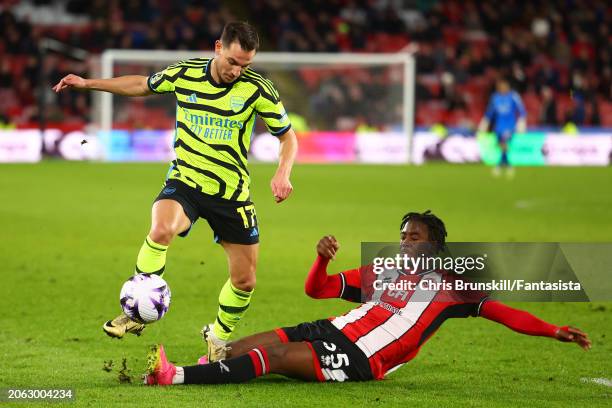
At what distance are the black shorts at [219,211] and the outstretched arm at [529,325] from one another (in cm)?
158

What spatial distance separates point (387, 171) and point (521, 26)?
1181 centimetres

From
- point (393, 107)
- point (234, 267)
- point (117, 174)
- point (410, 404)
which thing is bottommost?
point (410, 404)

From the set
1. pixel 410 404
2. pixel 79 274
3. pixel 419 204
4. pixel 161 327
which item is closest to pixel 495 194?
pixel 419 204

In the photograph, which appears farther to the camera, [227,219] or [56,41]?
[56,41]

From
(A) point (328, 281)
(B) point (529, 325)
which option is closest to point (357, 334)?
(A) point (328, 281)

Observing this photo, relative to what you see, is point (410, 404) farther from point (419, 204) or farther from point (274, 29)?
point (274, 29)

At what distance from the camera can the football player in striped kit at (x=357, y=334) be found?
579cm

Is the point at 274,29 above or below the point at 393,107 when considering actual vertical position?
above

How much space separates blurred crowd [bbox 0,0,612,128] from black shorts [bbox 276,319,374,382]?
21595 millimetres

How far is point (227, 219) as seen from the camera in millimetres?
6555

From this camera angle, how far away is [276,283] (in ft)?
33.3

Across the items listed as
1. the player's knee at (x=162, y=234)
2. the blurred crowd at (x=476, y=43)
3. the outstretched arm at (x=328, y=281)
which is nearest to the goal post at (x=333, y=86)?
the blurred crowd at (x=476, y=43)

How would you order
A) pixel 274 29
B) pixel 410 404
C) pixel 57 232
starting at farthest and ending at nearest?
pixel 274 29
pixel 57 232
pixel 410 404

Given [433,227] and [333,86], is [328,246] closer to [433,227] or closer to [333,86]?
[433,227]
